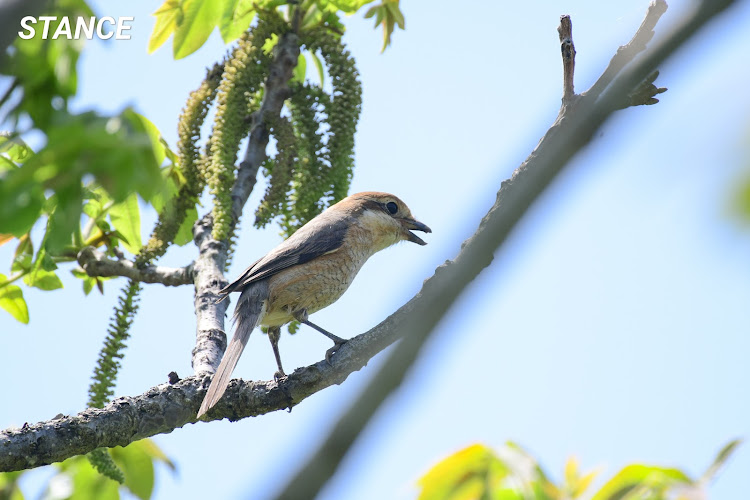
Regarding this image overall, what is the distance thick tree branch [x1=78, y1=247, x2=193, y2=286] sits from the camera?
16.1ft

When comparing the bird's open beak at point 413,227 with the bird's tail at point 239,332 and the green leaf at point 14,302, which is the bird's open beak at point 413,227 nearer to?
the bird's tail at point 239,332

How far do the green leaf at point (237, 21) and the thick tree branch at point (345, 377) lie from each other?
7.50 ft

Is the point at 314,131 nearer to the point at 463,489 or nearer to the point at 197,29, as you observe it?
the point at 197,29

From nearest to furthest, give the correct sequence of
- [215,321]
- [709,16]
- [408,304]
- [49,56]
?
[709,16], [49,56], [408,304], [215,321]

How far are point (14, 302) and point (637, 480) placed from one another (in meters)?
3.75

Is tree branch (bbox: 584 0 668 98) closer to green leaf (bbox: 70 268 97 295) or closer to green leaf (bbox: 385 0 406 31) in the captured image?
green leaf (bbox: 385 0 406 31)

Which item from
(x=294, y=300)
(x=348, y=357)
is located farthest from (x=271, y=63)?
(x=348, y=357)

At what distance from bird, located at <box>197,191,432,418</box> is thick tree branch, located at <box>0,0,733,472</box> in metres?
0.99

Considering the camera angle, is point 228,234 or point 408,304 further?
point 228,234

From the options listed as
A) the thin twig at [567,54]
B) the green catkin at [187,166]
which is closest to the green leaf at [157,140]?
the green catkin at [187,166]

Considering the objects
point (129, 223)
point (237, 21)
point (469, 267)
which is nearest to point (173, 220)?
point (129, 223)

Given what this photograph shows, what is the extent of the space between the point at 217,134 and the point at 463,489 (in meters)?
3.29

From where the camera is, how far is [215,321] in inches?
186

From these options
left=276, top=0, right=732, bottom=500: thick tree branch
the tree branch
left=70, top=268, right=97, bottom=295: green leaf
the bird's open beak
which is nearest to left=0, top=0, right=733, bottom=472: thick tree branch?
left=276, top=0, right=732, bottom=500: thick tree branch
